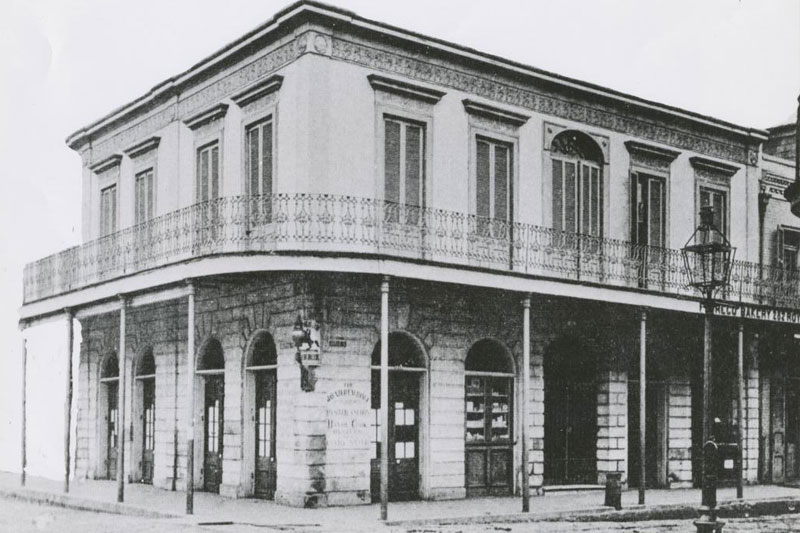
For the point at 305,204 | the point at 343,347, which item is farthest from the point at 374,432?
the point at 305,204

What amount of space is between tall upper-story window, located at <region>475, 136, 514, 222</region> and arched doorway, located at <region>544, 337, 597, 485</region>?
2.86 meters

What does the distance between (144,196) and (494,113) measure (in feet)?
23.8

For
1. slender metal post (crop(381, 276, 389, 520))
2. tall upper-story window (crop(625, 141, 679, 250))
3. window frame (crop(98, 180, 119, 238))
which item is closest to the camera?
slender metal post (crop(381, 276, 389, 520))

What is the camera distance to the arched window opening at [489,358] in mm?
17875

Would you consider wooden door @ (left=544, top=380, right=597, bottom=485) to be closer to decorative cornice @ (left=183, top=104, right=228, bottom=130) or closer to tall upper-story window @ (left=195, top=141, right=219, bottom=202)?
tall upper-story window @ (left=195, top=141, right=219, bottom=202)

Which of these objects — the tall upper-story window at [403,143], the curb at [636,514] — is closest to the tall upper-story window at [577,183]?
the tall upper-story window at [403,143]

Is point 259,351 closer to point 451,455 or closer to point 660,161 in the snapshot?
point 451,455

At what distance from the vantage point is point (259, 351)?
56.1 feet

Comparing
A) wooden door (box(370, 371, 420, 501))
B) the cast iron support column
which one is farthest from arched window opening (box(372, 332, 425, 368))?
the cast iron support column

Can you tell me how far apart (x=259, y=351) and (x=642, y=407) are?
6520 millimetres

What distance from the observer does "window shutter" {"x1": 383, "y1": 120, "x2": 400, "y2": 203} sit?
16.7 m

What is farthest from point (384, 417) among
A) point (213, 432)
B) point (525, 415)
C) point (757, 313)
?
point (757, 313)

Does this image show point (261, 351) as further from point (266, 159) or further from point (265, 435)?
point (266, 159)

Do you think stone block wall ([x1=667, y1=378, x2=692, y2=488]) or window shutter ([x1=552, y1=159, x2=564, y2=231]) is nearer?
window shutter ([x1=552, y1=159, x2=564, y2=231])
